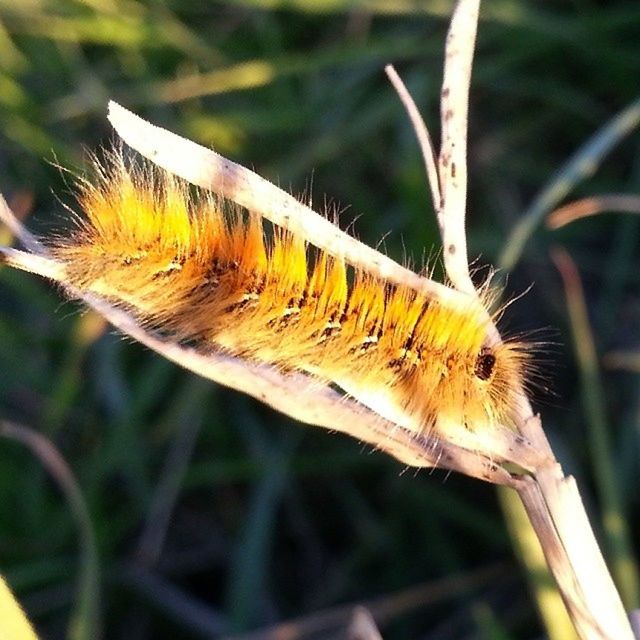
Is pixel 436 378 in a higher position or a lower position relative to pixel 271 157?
lower

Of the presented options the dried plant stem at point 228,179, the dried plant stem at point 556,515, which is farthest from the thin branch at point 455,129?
the dried plant stem at point 228,179

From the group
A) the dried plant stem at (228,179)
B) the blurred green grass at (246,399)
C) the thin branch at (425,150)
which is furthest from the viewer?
the blurred green grass at (246,399)

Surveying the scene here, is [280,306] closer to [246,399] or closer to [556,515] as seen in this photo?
[556,515]

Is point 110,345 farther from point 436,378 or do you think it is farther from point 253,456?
point 436,378

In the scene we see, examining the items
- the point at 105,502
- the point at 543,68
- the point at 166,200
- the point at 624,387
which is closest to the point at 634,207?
the point at 624,387

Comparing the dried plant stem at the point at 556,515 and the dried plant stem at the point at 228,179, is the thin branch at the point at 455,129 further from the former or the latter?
the dried plant stem at the point at 228,179
